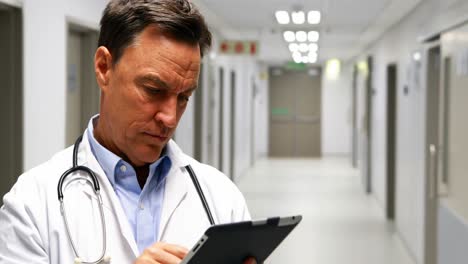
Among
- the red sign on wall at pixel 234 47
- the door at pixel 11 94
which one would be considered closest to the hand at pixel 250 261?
the door at pixel 11 94

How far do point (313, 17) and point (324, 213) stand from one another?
2826 mm

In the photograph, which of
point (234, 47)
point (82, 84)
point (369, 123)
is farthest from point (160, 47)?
point (369, 123)

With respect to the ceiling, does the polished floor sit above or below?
below

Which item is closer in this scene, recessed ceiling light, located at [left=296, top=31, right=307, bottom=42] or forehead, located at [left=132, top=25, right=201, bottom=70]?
forehead, located at [left=132, top=25, right=201, bottom=70]

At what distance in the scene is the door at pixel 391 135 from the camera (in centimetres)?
924

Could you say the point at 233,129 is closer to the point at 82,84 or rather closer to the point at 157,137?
the point at 82,84

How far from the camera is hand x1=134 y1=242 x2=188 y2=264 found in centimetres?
124

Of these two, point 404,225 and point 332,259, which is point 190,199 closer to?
point 332,259

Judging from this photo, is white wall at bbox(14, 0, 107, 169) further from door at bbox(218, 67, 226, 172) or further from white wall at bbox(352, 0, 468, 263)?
door at bbox(218, 67, 226, 172)

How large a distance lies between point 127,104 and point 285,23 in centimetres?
796

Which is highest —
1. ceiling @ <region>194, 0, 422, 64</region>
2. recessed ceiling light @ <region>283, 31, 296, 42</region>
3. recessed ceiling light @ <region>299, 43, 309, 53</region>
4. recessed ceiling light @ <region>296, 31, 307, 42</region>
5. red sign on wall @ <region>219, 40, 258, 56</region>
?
ceiling @ <region>194, 0, 422, 64</region>

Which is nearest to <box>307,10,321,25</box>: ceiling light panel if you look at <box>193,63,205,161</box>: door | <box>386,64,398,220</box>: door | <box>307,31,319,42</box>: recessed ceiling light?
<box>307,31,319,42</box>: recessed ceiling light

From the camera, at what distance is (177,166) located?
Answer: 1.52 m

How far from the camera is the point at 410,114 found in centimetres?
723
